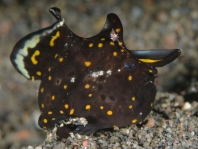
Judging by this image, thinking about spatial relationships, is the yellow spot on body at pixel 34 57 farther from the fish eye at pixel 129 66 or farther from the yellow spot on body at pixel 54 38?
the fish eye at pixel 129 66

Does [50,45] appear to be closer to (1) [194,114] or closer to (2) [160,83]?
(1) [194,114]

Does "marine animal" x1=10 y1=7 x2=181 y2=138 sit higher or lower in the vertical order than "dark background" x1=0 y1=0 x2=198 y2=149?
lower

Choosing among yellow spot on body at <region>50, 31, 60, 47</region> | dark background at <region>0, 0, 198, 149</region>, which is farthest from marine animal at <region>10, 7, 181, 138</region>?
dark background at <region>0, 0, 198, 149</region>

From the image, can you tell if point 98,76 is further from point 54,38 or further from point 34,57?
point 34,57

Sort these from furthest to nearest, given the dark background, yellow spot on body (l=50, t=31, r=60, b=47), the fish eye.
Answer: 1. the dark background
2. yellow spot on body (l=50, t=31, r=60, b=47)
3. the fish eye

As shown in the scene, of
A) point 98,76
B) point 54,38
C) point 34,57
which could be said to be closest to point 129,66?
point 98,76

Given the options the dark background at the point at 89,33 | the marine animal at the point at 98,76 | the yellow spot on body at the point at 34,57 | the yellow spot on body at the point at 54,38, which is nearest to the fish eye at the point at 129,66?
the marine animal at the point at 98,76

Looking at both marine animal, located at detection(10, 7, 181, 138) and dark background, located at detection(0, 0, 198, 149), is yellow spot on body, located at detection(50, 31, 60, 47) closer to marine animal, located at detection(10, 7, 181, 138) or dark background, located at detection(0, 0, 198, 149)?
marine animal, located at detection(10, 7, 181, 138)

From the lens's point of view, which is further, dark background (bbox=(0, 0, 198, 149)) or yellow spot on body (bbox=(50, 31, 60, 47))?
dark background (bbox=(0, 0, 198, 149))

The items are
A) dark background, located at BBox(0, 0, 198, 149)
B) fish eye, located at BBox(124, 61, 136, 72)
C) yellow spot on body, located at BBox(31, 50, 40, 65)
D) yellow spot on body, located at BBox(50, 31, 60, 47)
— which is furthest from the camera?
dark background, located at BBox(0, 0, 198, 149)

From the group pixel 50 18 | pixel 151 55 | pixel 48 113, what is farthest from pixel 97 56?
pixel 50 18
